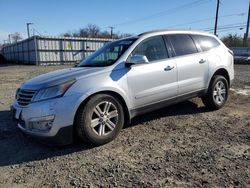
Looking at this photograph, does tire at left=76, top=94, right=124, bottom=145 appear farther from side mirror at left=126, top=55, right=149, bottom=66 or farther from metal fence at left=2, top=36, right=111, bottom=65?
metal fence at left=2, top=36, right=111, bottom=65

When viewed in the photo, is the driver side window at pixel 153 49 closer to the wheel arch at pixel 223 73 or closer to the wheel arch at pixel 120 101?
the wheel arch at pixel 120 101

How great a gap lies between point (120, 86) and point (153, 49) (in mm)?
1120

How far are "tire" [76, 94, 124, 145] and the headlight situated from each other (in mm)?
390

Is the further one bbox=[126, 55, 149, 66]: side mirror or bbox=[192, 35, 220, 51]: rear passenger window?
bbox=[192, 35, 220, 51]: rear passenger window

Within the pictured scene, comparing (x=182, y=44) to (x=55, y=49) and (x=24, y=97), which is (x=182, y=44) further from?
(x=55, y=49)

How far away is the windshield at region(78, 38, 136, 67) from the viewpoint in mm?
4750

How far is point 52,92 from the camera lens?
12.9 ft

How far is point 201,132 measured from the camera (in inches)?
185

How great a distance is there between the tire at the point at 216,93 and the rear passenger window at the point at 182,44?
0.88 meters

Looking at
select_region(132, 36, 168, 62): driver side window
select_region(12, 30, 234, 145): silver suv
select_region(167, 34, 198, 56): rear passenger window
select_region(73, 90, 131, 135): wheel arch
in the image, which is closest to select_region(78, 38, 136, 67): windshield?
select_region(12, 30, 234, 145): silver suv

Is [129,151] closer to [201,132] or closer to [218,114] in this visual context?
[201,132]

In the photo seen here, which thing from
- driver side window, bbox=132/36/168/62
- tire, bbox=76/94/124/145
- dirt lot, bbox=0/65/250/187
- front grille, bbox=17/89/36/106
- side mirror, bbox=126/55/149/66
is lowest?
dirt lot, bbox=0/65/250/187

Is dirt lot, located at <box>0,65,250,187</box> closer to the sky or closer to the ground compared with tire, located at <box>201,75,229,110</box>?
closer to the ground

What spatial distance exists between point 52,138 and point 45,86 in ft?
2.56
